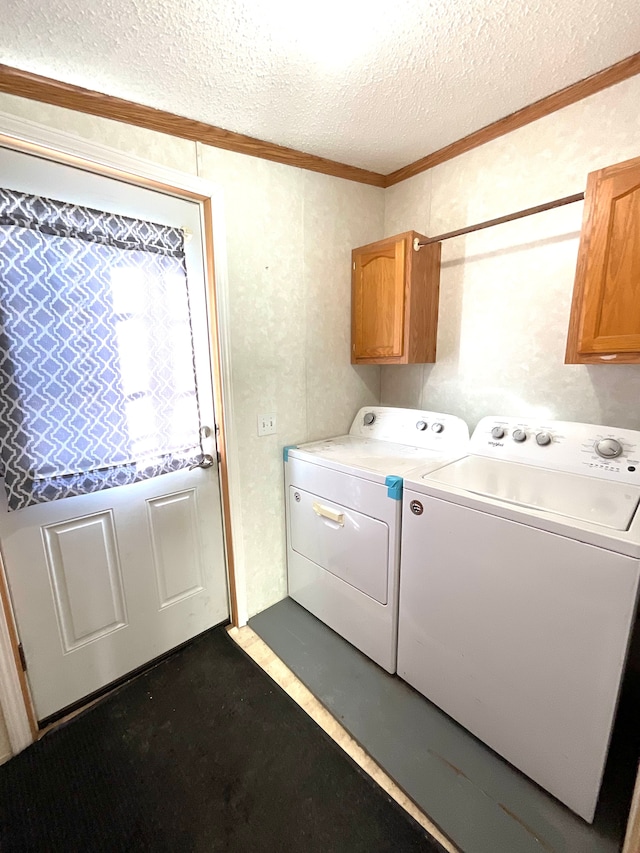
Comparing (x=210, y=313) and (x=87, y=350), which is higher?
(x=210, y=313)

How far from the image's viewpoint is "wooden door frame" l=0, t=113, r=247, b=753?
1176 millimetres

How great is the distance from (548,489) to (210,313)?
59.7 inches

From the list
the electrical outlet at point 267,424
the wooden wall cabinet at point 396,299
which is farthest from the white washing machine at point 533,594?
the electrical outlet at point 267,424

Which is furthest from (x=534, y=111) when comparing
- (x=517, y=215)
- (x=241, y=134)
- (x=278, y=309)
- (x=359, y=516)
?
(x=359, y=516)

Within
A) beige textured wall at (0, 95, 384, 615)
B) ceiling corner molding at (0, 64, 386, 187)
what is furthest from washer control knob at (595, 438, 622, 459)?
ceiling corner molding at (0, 64, 386, 187)

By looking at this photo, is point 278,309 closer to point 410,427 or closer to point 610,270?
point 410,427

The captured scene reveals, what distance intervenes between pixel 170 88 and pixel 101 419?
1204 mm

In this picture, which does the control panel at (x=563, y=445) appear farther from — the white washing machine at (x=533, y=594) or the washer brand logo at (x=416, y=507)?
the washer brand logo at (x=416, y=507)

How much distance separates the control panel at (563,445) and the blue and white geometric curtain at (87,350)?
4.50 ft

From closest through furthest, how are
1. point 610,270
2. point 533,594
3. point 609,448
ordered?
1. point 533,594
2. point 610,270
3. point 609,448

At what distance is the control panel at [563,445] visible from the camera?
1.27m

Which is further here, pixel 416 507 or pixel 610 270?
pixel 416 507

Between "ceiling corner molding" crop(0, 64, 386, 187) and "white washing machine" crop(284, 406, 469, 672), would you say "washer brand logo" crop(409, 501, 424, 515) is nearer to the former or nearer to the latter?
"white washing machine" crop(284, 406, 469, 672)

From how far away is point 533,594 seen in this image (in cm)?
105
